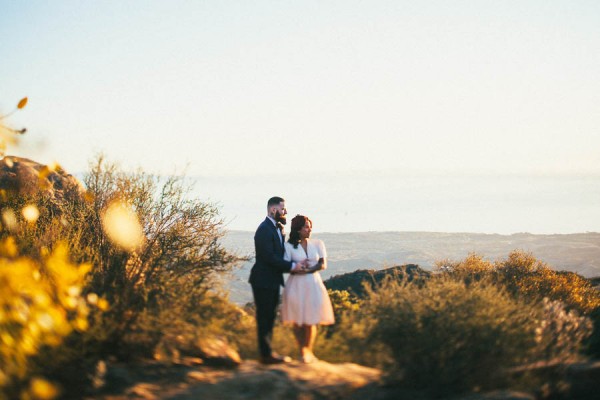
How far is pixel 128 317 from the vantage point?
7.55 meters

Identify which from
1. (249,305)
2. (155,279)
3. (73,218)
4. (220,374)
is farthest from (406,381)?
(73,218)

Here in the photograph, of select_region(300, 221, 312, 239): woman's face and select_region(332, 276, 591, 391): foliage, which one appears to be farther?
select_region(300, 221, 312, 239): woman's face

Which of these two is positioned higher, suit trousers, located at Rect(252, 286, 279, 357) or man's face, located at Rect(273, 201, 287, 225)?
man's face, located at Rect(273, 201, 287, 225)

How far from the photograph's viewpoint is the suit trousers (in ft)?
26.6

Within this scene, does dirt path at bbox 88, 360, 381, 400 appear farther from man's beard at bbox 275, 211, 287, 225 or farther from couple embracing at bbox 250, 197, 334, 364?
man's beard at bbox 275, 211, 287, 225

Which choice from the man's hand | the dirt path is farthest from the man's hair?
the dirt path

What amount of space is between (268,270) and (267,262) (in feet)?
0.44

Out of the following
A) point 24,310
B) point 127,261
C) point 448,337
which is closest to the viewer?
point 24,310

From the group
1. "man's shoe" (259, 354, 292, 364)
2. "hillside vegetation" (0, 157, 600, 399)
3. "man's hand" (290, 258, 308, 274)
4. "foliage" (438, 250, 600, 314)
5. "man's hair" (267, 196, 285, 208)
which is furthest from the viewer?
"foliage" (438, 250, 600, 314)

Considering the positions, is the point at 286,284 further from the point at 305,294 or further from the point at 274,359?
the point at 274,359

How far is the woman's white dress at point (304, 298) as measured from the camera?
814 centimetres

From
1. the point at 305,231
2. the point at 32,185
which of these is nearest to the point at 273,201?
the point at 305,231

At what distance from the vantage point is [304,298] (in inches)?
325

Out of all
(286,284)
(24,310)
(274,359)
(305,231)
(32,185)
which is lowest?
(274,359)
